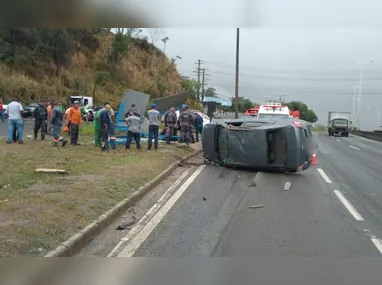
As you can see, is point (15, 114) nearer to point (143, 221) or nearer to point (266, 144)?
point (266, 144)

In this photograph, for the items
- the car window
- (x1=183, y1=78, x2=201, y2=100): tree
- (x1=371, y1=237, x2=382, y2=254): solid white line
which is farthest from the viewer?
(x1=183, y1=78, x2=201, y2=100): tree

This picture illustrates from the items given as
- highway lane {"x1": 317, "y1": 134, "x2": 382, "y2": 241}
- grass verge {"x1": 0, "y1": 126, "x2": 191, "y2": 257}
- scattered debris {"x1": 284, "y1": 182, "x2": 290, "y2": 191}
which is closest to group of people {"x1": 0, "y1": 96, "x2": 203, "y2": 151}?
grass verge {"x1": 0, "y1": 126, "x2": 191, "y2": 257}

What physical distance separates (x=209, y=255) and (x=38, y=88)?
44435 mm

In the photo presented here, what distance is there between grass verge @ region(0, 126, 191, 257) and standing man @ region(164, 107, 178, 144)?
3076mm

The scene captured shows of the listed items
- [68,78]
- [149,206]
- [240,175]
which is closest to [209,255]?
[149,206]

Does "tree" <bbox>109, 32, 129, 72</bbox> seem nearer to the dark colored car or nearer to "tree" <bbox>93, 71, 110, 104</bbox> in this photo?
"tree" <bbox>93, 71, 110, 104</bbox>

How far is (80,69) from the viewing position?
2200 inches

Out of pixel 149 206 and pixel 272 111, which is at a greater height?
pixel 272 111

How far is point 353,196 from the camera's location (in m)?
10.0

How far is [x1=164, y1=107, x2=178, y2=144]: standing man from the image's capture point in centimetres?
1916

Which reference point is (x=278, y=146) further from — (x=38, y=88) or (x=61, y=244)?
(x=38, y=88)

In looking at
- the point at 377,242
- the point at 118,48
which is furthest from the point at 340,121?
the point at 377,242

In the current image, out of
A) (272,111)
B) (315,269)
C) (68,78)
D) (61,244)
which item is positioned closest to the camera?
(315,269)

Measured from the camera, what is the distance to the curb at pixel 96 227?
5445 mm
